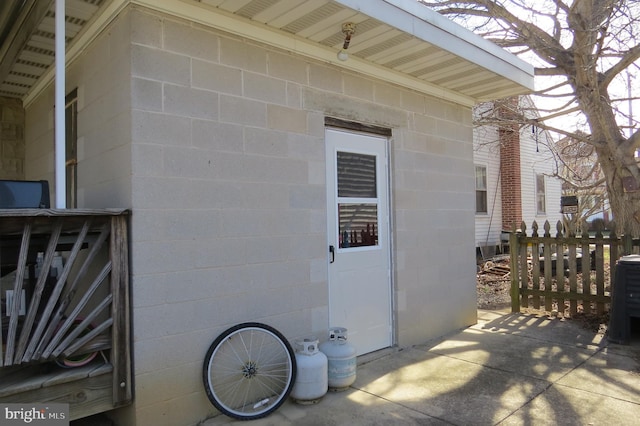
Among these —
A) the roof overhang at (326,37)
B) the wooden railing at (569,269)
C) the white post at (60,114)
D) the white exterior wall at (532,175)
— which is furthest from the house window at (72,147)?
the white exterior wall at (532,175)

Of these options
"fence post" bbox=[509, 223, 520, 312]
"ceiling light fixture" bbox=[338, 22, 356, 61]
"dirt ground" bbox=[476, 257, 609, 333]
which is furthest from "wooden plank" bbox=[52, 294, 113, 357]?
"fence post" bbox=[509, 223, 520, 312]

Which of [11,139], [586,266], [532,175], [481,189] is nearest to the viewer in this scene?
[11,139]

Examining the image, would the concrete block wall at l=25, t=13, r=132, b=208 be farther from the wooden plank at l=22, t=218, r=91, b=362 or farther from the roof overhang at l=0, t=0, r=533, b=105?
the wooden plank at l=22, t=218, r=91, b=362

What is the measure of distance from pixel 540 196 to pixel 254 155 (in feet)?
49.0

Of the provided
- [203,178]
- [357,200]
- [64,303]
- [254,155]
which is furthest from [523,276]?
[64,303]

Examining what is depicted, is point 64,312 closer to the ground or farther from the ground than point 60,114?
closer to the ground

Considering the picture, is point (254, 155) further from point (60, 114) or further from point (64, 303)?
point (64, 303)

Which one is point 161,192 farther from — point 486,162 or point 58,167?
point 486,162

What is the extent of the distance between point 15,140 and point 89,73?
9.06 ft

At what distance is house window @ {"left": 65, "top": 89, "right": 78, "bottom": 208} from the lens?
161 inches

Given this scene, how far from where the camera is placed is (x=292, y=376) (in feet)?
11.5

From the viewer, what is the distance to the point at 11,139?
570 centimetres

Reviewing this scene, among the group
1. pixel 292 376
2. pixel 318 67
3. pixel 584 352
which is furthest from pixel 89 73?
pixel 584 352

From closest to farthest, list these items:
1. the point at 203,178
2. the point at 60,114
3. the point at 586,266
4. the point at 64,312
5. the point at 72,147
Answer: the point at 64,312 → the point at 60,114 → the point at 203,178 → the point at 72,147 → the point at 586,266
